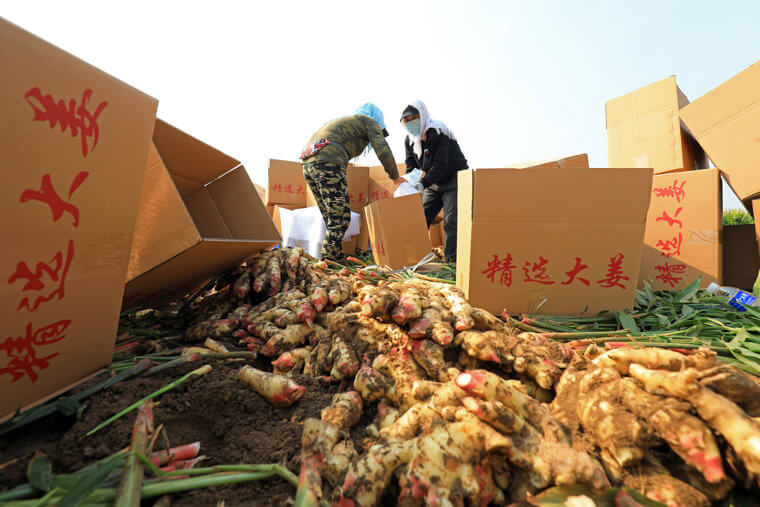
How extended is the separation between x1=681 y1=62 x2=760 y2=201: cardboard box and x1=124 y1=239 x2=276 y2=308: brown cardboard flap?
3.16 m

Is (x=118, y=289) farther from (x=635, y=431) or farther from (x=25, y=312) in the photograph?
(x=635, y=431)

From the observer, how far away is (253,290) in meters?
1.83

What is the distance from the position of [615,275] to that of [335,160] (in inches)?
97.5

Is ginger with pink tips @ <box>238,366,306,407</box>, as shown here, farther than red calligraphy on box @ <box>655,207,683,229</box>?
No

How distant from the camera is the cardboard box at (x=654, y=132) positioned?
2.78 m

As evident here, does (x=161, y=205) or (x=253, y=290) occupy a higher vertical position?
(x=161, y=205)

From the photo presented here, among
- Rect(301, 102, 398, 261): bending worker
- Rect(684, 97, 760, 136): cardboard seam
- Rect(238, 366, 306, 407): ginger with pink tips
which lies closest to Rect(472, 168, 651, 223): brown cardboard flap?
Rect(238, 366, 306, 407): ginger with pink tips

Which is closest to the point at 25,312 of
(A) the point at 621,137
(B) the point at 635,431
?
(B) the point at 635,431

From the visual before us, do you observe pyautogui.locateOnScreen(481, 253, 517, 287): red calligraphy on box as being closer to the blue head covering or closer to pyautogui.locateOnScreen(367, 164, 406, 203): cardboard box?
the blue head covering

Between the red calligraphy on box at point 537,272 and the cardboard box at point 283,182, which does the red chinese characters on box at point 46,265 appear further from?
the cardboard box at point 283,182

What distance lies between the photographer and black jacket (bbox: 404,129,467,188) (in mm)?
3332

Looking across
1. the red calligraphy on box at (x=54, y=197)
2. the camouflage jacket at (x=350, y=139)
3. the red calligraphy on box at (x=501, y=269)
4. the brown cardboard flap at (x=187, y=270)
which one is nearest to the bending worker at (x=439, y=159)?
the camouflage jacket at (x=350, y=139)

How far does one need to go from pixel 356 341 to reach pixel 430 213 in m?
2.80

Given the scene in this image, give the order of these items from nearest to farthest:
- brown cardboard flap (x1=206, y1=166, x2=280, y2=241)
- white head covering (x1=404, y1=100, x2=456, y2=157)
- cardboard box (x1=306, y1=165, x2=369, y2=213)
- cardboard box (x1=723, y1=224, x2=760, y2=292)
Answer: brown cardboard flap (x1=206, y1=166, x2=280, y2=241)
cardboard box (x1=723, y1=224, x2=760, y2=292)
white head covering (x1=404, y1=100, x2=456, y2=157)
cardboard box (x1=306, y1=165, x2=369, y2=213)
